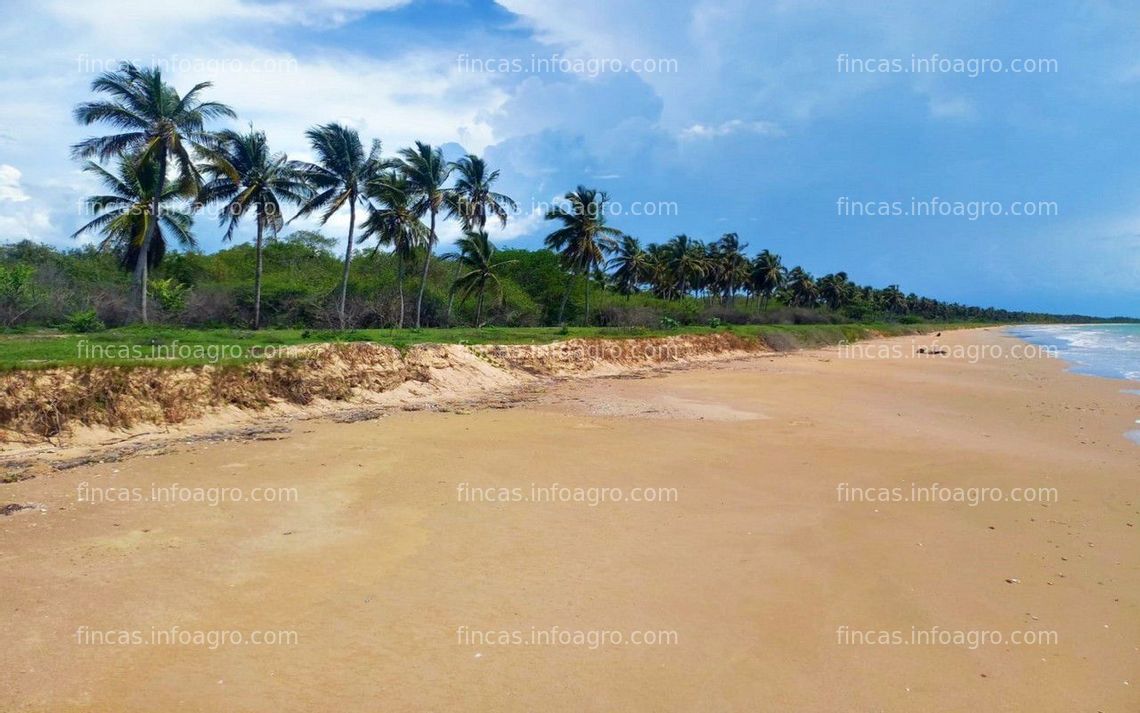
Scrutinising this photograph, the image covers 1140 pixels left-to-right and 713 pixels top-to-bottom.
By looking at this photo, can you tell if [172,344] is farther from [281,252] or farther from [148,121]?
[281,252]

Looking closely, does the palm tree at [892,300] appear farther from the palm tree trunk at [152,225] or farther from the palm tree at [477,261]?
the palm tree trunk at [152,225]

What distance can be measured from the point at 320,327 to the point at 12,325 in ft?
43.7

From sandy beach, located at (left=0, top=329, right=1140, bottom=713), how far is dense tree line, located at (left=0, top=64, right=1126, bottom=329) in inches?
729

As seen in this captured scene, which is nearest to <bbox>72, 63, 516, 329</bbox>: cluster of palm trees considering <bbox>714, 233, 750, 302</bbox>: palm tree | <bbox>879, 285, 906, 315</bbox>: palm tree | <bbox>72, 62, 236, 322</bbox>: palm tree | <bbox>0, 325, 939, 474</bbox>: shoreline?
<bbox>72, 62, 236, 322</bbox>: palm tree

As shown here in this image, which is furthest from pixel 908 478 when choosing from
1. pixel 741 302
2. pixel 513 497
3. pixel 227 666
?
pixel 741 302

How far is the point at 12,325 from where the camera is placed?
22.3 meters

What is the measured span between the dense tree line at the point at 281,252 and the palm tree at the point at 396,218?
9cm

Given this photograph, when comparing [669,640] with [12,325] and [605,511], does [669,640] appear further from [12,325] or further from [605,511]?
[12,325]

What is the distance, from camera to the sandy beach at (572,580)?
4.37 metres

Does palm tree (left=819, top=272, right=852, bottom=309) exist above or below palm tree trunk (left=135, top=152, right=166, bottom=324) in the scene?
above

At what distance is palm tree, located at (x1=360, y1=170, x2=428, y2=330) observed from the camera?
33094mm

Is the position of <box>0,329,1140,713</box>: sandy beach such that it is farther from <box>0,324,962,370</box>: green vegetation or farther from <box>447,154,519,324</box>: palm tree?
<box>447,154,519,324</box>: palm tree

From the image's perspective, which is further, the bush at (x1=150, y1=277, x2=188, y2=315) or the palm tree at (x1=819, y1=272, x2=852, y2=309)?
the palm tree at (x1=819, y1=272, x2=852, y2=309)

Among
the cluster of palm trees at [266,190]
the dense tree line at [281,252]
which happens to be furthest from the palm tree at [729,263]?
the cluster of palm trees at [266,190]
